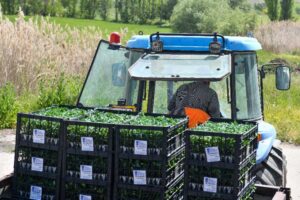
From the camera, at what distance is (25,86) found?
14297 mm

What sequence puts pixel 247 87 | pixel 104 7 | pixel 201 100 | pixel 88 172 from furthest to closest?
1. pixel 104 7
2. pixel 247 87
3. pixel 201 100
4. pixel 88 172

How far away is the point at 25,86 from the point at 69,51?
1.29 metres

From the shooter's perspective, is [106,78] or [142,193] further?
[106,78]

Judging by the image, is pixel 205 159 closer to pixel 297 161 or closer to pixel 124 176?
pixel 124 176

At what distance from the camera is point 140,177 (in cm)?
416

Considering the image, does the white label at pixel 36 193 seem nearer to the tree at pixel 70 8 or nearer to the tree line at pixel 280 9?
the tree line at pixel 280 9

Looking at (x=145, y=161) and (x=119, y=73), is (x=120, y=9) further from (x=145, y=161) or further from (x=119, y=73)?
(x=145, y=161)

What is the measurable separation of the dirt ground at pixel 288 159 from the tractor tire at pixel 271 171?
2.41 meters

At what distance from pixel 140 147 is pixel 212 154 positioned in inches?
18.6

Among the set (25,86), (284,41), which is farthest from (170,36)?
(284,41)

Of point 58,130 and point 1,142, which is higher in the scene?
point 58,130

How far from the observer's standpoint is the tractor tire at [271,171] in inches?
233

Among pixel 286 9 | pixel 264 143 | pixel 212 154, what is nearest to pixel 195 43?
pixel 264 143

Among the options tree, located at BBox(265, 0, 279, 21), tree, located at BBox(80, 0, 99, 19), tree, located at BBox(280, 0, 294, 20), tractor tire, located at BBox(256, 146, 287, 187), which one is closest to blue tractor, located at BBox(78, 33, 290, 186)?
tractor tire, located at BBox(256, 146, 287, 187)
